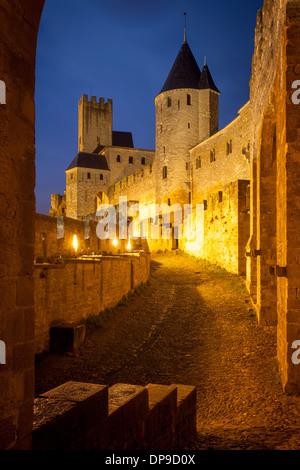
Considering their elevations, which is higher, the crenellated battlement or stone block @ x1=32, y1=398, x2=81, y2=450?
the crenellated battlement

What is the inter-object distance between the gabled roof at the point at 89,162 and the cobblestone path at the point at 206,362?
1449 inches

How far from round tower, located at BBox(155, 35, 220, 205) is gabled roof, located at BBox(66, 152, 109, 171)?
1571 cm

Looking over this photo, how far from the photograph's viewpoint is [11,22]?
2.28m

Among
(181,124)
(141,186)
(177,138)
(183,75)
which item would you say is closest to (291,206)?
(177,138)

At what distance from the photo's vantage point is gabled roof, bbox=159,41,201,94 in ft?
107

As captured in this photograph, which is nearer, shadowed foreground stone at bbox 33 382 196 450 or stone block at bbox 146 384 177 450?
shadowed foreground stone at bbox 33 382 196 450

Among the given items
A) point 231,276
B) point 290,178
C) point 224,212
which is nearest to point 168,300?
point 231,276

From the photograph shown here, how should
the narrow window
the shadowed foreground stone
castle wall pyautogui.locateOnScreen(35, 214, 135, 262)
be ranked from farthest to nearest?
the narrow window
castle wall pyautogui.locateOnScreen(35, 214, 135, 262)
the shadowed foreground stone

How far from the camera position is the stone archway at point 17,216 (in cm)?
223

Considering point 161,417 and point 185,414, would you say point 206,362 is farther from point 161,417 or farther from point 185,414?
point 161,417

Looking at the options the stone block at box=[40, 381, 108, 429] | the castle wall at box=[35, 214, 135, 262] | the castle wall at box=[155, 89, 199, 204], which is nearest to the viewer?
the stone block at box=[40, 381, 108, 429]

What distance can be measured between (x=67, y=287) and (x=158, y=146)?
27.6 metres

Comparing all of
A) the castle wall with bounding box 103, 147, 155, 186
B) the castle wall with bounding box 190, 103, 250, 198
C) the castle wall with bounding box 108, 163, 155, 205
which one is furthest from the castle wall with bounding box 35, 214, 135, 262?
the castle wall with bounding box 103, 147, 155, 186

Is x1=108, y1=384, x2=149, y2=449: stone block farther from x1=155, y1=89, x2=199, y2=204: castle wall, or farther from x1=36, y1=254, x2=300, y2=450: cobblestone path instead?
x1=155, y1=89, x2=199, y2=204: castle wall
